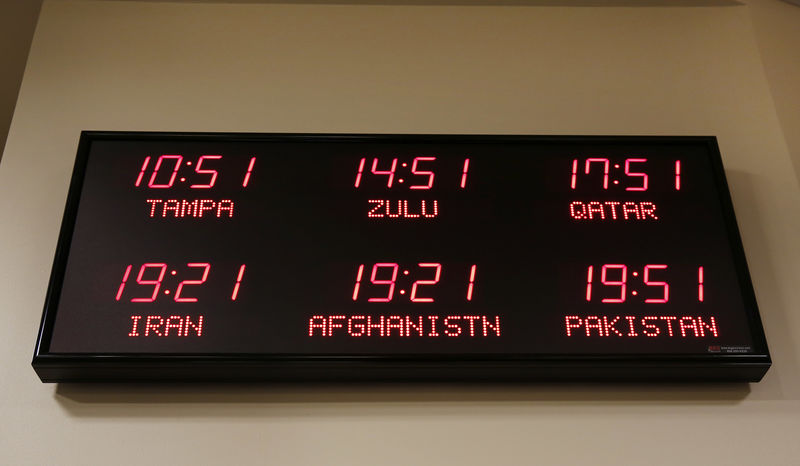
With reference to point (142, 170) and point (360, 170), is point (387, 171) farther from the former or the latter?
point (142, 170)

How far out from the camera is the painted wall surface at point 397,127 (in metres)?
2.16

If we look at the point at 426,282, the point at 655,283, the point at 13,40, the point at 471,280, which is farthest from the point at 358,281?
the point at 13,40

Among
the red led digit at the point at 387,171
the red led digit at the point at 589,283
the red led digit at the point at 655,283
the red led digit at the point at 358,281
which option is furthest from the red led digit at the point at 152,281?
the red led digit at the point at 655,283

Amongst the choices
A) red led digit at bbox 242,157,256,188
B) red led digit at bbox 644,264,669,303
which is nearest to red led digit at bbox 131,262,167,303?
red led digit at bbox 242,157,256,188

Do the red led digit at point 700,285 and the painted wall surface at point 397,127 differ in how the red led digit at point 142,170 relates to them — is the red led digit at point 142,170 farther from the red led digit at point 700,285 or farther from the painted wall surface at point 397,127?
the red led digit at point 700,285

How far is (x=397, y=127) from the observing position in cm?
266

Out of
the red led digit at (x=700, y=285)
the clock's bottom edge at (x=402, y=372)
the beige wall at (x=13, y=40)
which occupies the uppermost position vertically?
the beige wall at (x=13, y=40)

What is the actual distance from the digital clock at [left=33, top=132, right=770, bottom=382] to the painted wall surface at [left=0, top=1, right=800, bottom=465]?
3.7 inches

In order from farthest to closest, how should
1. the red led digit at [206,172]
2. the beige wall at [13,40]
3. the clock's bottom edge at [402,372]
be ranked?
the beige wall at [13,40], the red led digit at [206,172], the clock's bottom edge at [402,372]

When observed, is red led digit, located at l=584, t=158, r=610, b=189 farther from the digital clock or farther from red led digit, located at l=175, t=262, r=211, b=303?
red led digit, located at l=175, t=262, r=211, b=303

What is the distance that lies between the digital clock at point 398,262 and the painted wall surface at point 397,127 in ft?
0.31

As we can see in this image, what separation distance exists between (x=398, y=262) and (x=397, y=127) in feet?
1.88

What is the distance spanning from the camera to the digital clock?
2148mm

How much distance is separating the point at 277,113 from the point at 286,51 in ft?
0.86
